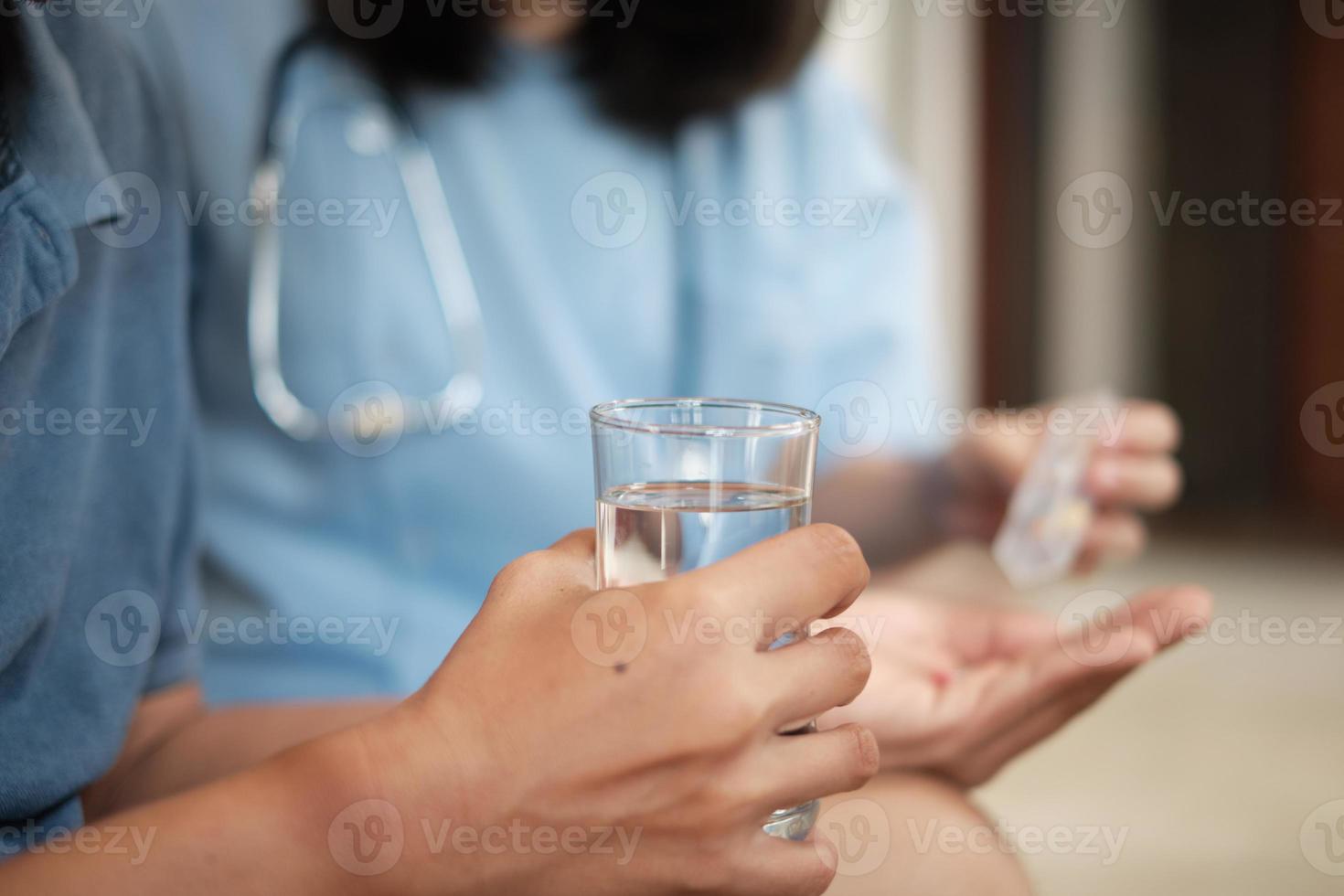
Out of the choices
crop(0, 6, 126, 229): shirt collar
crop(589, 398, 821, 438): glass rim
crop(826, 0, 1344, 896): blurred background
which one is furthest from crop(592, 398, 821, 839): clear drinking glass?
crop(826, 0, 1344, 896): blurred background

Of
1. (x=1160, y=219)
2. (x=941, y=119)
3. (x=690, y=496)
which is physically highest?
(x=941, y=119)

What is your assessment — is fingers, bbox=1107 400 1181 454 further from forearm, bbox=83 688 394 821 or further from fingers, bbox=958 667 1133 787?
forearm, bbox=83 688 394 821

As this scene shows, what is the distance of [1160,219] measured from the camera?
3141 millimetres

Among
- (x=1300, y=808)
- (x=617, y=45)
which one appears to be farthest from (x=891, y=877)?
(x=1300, y=808)

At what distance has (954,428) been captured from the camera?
99cm

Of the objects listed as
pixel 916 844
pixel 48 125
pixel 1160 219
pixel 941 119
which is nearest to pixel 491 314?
pixel 48 125

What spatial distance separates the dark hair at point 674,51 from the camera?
1.01 meters

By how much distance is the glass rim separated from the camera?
0.45 meters

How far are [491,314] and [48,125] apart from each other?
46cm

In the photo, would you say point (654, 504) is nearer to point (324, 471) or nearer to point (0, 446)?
point (0, 446)

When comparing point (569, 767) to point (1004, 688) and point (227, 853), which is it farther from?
point (1004, 688)

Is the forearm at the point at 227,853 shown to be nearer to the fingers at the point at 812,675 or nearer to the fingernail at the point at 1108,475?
the fingers at the point at 812,675

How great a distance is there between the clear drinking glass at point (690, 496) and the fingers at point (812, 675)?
26 mm

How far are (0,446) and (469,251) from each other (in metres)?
0.49
